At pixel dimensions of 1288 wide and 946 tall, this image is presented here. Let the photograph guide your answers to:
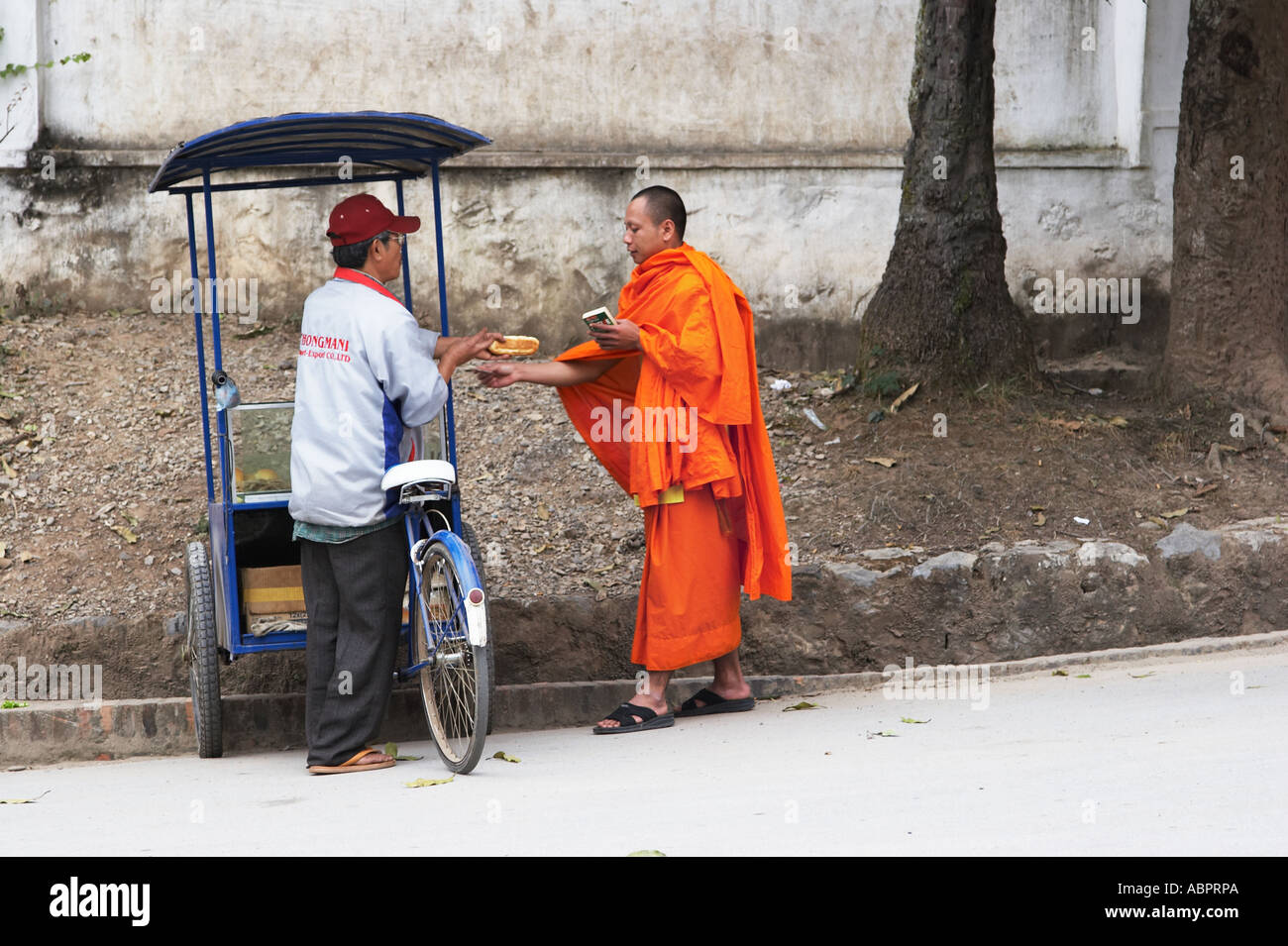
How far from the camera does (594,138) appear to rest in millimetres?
9227

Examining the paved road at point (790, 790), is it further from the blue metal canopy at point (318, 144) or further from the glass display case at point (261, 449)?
the blue metal canopy at point (318, 144)

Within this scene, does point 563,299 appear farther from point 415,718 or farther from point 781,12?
point 415,718

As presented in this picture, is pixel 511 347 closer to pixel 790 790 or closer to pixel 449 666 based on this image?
pixel 449 666

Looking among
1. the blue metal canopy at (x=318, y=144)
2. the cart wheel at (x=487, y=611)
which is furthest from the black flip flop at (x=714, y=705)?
the blue metal canopy at (x=318, y=144)

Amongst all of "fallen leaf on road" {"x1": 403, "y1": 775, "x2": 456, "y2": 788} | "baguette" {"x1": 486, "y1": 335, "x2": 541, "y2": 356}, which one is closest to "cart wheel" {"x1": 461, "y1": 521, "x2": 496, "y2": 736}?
"fallen leaf on road" {"x1": 403, "y1": 775, "x2": 456, "y2": 788}

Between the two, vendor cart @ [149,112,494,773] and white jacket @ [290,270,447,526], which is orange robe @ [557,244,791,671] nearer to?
vendor cart @ [149,112,494,773]

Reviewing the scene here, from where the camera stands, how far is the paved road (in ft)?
12.0

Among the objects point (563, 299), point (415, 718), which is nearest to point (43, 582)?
point (415, 718)

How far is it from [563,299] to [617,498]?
216 cm

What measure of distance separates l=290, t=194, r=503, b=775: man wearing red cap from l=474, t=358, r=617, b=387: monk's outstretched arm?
0.59 ft

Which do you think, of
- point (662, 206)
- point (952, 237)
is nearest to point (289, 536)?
point (662, 206)

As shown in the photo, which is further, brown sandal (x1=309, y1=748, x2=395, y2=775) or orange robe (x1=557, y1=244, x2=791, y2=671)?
orange robe (x1=557, y1=244, x2=791, y2=671)

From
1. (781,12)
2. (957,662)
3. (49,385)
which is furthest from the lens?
(781,12)

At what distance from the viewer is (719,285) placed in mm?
5535
